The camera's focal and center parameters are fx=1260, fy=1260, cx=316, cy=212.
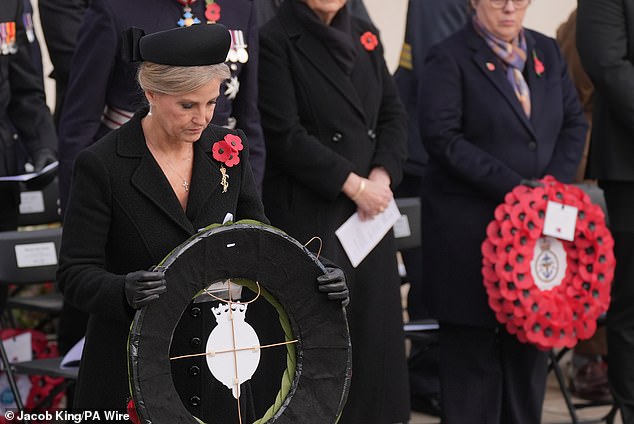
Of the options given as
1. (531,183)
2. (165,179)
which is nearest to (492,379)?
(531,183)

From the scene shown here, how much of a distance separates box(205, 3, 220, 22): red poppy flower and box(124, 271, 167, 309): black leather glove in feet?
5.61

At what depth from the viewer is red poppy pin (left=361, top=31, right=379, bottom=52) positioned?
5.07 meters

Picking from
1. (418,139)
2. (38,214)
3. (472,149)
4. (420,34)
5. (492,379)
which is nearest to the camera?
(472,149)

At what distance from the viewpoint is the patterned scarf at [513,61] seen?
17.4 feet

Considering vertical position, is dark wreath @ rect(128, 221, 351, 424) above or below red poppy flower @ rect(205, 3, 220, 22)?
below

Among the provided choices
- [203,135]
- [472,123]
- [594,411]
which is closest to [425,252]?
[472,123]

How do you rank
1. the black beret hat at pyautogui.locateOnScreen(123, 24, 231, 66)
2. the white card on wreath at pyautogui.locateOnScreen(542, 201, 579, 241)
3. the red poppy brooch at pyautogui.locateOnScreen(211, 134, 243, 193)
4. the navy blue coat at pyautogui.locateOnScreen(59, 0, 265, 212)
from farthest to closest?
the white card on wreath at pyautogui.locateOnScreen(542, 201, 579, 241) → the navy blue coat at pyautogui.locateOnScreen(59, 0, 265, 212) → the red poppy brooch at pyautogui.locateOnScreen(211, 134, 243, 193) → the black beret hat at pyautogui.locateOnScreen(123, 24, 231, 66)

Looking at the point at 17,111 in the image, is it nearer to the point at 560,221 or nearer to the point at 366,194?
the point at 366,194

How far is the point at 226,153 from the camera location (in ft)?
11.5

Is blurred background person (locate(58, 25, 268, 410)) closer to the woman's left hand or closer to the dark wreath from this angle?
the dark wreath

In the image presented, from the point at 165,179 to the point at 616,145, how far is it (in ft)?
8.29

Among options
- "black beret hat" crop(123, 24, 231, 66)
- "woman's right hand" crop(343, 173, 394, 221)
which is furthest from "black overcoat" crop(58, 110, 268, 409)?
"woman's right hand" crop(343, 173, 394, 221)

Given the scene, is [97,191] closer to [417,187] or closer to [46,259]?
[46,259]

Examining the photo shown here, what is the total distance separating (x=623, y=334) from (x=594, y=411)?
4.02 feet
